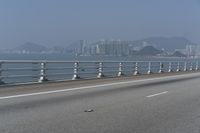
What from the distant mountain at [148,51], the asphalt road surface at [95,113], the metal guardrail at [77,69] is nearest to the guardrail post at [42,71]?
the metal guardrail at [77,69]

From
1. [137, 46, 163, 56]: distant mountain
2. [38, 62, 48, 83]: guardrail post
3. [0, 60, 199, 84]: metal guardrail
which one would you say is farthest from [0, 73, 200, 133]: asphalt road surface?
[137, 46, 163, 56]: distant mountain

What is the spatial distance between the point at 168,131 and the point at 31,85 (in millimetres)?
14389

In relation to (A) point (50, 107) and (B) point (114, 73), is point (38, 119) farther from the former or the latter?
(B) point (114, 73)

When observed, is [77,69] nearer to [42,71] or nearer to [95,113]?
[42,71]

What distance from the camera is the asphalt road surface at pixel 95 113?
11545mm

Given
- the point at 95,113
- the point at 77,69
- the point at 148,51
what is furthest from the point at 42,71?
the point at 148,51

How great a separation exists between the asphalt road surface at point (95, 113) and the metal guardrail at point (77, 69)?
6.19m

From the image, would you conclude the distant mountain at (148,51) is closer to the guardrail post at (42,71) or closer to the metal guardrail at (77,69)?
the metal guardrail at (77,69)

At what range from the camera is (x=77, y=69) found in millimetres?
32031

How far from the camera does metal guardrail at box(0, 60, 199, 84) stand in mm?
26295

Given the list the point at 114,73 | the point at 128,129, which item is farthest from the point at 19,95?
the point at 114,73

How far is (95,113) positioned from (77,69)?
58.5ft

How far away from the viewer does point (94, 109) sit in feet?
50.1

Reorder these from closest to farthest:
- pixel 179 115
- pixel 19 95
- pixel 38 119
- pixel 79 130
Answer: pixel 79 130, pixel 38 119, pixel 179 115, pixel 19 95
